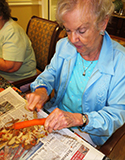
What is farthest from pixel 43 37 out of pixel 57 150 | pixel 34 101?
pixel 57 150

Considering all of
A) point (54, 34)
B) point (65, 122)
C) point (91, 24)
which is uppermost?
point (91, 24)

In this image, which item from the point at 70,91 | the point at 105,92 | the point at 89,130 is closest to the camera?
the point at 89,130

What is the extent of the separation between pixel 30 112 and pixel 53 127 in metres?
0.21

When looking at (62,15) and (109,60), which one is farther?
(109,60)

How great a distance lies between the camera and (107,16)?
775mm

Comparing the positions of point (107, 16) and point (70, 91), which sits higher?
point (107, 16)

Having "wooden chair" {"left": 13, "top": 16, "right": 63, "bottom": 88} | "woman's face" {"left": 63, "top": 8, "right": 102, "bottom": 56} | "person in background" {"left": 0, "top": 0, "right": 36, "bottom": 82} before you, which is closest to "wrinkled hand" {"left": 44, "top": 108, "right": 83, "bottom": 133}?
"woman's face" {"left": 63, "top": 8, "right": 102, "bottom": 56}

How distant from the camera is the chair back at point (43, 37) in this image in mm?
1451

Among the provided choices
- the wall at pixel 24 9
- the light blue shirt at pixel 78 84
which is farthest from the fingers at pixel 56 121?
the wall at pixel 24 9

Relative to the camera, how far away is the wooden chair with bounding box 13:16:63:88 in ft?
4.76

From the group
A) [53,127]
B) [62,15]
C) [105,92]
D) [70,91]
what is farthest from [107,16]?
[53,127]

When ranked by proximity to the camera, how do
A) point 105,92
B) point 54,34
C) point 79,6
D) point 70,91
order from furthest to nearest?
point 54,34
point 70,91
point 105,92
point 79,6

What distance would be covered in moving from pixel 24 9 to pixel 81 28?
10.5ft

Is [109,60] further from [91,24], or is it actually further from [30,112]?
[30,112]
